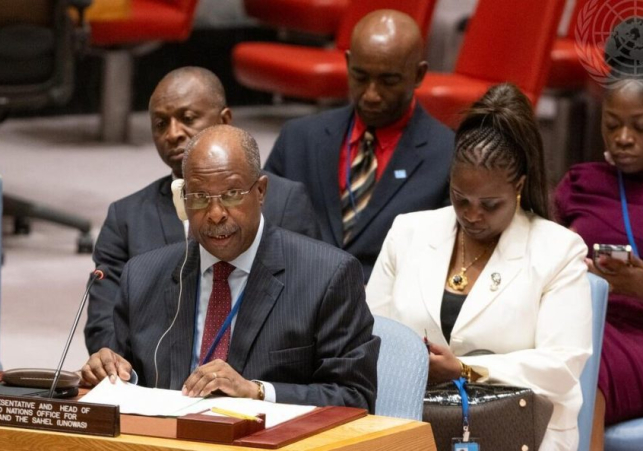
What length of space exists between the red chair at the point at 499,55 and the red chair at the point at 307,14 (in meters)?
1.85

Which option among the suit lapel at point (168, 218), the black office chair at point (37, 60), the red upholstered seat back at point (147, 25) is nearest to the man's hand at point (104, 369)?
the suit lapel at point (168, 218)

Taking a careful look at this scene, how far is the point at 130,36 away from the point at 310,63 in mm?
1412

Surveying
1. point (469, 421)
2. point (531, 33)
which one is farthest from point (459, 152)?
point (531, 33)

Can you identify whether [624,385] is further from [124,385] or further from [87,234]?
[87,234]

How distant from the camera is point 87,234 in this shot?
7266 millimetres

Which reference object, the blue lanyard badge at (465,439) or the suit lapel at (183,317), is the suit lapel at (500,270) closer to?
the blue lanyard badge at (465,439)

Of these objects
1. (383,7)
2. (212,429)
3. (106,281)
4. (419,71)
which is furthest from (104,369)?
(383,7)

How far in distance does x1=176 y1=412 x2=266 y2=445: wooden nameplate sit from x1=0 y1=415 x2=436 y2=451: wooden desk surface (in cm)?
2

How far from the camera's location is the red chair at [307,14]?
898 centimetres

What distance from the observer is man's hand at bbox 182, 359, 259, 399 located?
122 inches

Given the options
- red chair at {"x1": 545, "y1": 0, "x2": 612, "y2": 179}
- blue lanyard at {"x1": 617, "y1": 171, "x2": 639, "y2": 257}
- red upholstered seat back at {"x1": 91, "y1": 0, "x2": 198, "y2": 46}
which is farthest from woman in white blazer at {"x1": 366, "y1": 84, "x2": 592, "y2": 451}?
red upholstered seat back at {"x1": 91, "y1": 0, "x2": 198, "y2": 46}

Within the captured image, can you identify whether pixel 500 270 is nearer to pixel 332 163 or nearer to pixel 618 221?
pixel 618 221

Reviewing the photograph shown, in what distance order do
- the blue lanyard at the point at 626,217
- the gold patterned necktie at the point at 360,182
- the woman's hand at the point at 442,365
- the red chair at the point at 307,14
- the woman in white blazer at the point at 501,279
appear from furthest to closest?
the red chair at the point at 307,14
the gold patterned necktie at the point at 360,182
the blue lanyard at the point at 626,217
the woman in white blazer at the point at 501,279
the woman's hand at the point at 442,365

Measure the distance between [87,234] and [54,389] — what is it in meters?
Answer: 4.19
